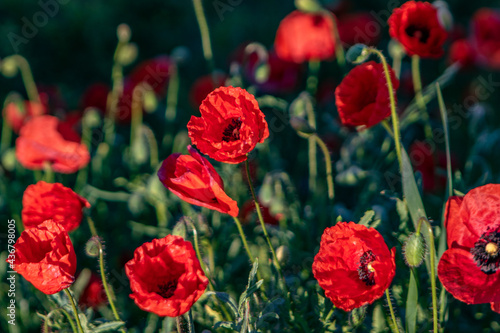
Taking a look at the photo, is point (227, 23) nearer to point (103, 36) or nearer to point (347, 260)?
point (103, 36)

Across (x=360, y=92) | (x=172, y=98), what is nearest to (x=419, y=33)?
(x=360, y=92)

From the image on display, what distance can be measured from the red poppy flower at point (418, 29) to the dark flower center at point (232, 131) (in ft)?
1.36

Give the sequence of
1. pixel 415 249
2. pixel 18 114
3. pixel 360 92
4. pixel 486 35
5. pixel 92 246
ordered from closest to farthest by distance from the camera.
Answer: pixel 415 249 → pixel 92 246 → pixel 360 92 → pixel 18 114 → pixel 486 35

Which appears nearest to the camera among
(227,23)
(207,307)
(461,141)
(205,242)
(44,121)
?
(207,307)

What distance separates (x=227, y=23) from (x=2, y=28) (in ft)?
3.86

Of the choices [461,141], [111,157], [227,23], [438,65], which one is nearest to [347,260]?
[111,157]

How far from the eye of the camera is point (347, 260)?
0.96m

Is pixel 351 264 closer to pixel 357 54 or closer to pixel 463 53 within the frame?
pixel 357 54

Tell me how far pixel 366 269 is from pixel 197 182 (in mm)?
370

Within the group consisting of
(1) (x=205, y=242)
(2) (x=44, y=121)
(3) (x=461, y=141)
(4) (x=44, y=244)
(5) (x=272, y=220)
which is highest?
(4) (x=44, y=244)

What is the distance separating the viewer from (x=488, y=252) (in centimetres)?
96

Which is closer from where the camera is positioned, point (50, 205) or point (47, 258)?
point (47, 258)

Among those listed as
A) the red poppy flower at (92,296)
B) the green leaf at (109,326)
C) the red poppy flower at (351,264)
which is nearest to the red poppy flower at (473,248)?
the red poppy flower at (351,264)

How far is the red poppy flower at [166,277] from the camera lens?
2.83ft
